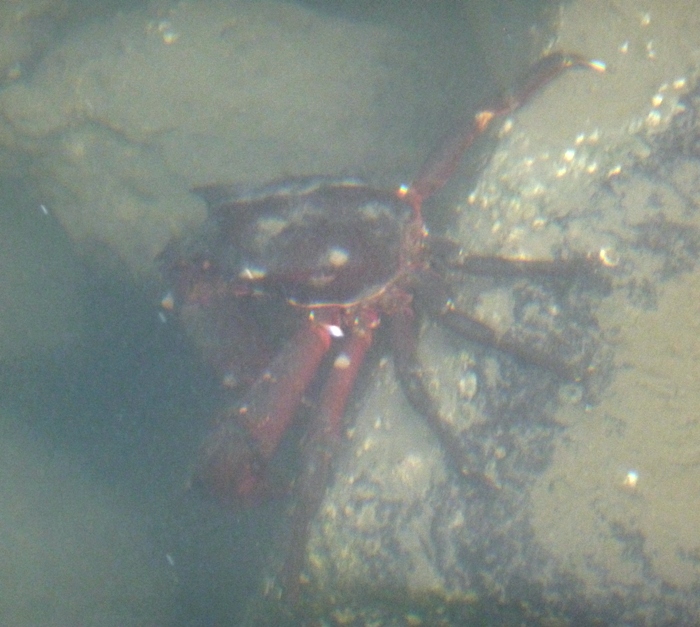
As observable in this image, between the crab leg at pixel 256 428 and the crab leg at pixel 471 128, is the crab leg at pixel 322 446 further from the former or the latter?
the crab leg at pixel 471 128

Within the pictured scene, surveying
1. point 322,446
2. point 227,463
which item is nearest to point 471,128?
point 322,446

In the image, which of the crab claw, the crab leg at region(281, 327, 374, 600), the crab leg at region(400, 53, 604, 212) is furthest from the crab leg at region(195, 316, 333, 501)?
the crab leg at region(400, 53, 604, 212)

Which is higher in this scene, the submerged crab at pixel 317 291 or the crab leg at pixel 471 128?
the crab leg at pixel 471 128

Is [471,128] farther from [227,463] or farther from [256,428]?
[227,463]

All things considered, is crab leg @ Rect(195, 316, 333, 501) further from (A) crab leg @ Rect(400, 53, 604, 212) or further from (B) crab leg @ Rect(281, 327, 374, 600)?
(A) crab leg @ Rect(400, 53, 604, 212)

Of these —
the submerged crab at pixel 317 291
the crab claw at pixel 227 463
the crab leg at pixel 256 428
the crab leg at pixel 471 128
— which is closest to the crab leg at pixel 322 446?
the submerged crab at pixel 317 291

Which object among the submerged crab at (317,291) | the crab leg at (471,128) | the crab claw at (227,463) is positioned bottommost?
the crab claw at (227,463)
